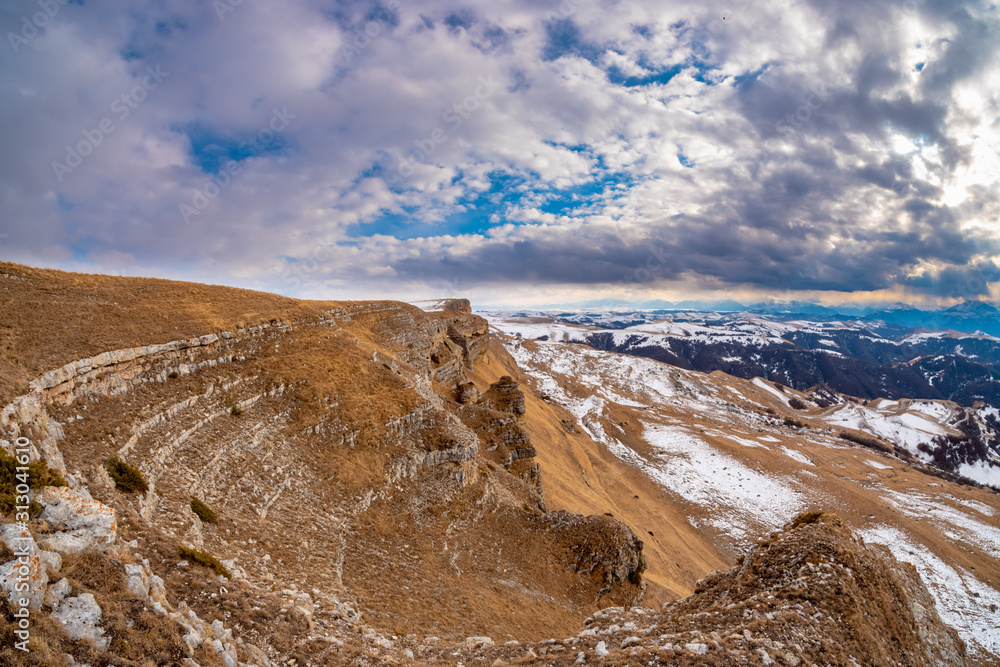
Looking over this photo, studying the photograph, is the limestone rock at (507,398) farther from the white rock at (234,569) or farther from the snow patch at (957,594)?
the snow patch at (957,594)

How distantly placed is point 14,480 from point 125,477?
6.52 m

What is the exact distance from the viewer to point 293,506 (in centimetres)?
2180

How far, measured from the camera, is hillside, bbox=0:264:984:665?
9523mm

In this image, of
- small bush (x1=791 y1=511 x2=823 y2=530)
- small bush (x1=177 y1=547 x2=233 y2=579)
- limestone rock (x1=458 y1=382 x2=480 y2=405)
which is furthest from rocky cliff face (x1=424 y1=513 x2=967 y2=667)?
limestone rock (x1=458 y1=382 x2=480 y2=405)

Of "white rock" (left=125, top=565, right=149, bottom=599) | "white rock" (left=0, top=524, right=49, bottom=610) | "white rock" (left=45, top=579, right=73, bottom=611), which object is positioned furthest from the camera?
"white rock" (left=125, top=565, right=149, bottom=599)

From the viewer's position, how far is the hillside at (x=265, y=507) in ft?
31.2

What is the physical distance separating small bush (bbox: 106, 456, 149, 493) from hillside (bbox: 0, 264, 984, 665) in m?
0.08

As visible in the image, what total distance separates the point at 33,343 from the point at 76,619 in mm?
20663

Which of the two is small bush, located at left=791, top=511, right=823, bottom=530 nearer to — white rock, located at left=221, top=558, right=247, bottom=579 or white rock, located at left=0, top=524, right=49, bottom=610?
white rock, located at left=221, top=558, right=247, bottom=579

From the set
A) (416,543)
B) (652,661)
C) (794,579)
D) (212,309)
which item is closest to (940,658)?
(794,579)

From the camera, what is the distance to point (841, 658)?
35.3 feet

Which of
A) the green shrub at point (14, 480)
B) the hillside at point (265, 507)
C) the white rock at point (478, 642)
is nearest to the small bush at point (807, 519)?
the hillside at point (265, 507)

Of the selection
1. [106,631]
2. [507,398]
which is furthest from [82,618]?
[507,398]

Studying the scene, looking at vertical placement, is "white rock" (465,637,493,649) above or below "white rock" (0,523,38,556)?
below
